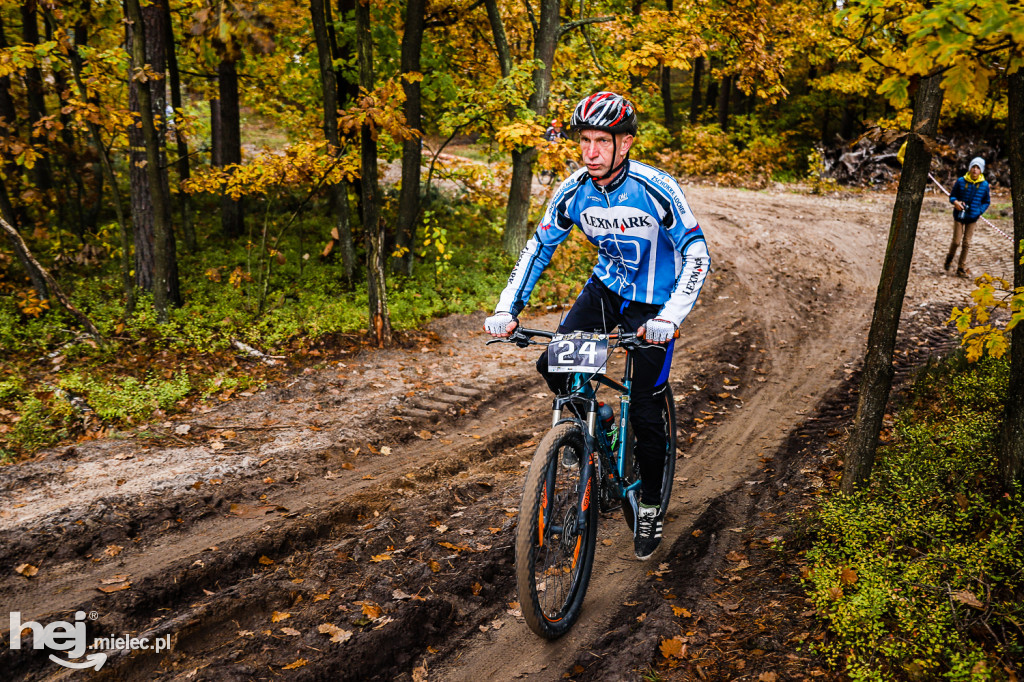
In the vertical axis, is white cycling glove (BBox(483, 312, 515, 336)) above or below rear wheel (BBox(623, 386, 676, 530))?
above

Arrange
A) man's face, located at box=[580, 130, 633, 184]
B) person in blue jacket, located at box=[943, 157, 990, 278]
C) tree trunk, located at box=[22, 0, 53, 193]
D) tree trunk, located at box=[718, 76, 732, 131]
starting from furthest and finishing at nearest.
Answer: tree trunk, located at box=[718, 76, 732, 131]
person in blue jacket, located at box=[943, 157, 990, 278]
tree trunk, located at box=[22, 0, 53, 193]
man's face, located at box=[580, 130, 633, 184]

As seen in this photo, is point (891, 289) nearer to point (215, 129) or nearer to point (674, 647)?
point (674, 647)

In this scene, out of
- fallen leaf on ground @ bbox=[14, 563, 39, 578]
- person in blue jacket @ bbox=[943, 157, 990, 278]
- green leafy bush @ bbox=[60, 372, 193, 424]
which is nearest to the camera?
fallen leaf on ground @ bbox=[14, 563, 39, 578]

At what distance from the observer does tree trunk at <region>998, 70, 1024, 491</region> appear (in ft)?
12.4

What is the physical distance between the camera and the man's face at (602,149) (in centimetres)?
351

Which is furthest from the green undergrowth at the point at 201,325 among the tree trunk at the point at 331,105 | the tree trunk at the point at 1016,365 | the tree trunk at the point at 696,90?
the tree trunk at the point at 696,90

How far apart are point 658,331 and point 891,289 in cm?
196

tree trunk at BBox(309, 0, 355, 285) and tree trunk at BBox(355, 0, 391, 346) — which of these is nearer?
tree trunk at BBox(355, 0, 391, 346)

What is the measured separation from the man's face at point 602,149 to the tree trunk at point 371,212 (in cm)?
525

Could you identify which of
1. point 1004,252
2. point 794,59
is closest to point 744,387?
point 1004,252

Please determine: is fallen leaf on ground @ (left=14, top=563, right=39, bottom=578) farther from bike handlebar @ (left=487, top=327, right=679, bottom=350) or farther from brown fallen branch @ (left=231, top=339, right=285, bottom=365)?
brown fallen branch @ (left=231, top=339, right=285, bottom=365)

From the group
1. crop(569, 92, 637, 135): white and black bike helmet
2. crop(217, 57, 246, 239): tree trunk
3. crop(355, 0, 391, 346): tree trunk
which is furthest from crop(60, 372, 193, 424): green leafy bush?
crop(217, 57, 246, 239): tree trunk

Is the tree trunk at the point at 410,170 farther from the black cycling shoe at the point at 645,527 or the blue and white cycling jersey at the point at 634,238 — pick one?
the black cycling shoe at the point at 645,527

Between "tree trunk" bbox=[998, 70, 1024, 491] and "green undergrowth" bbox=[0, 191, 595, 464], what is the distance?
712 centimetres
